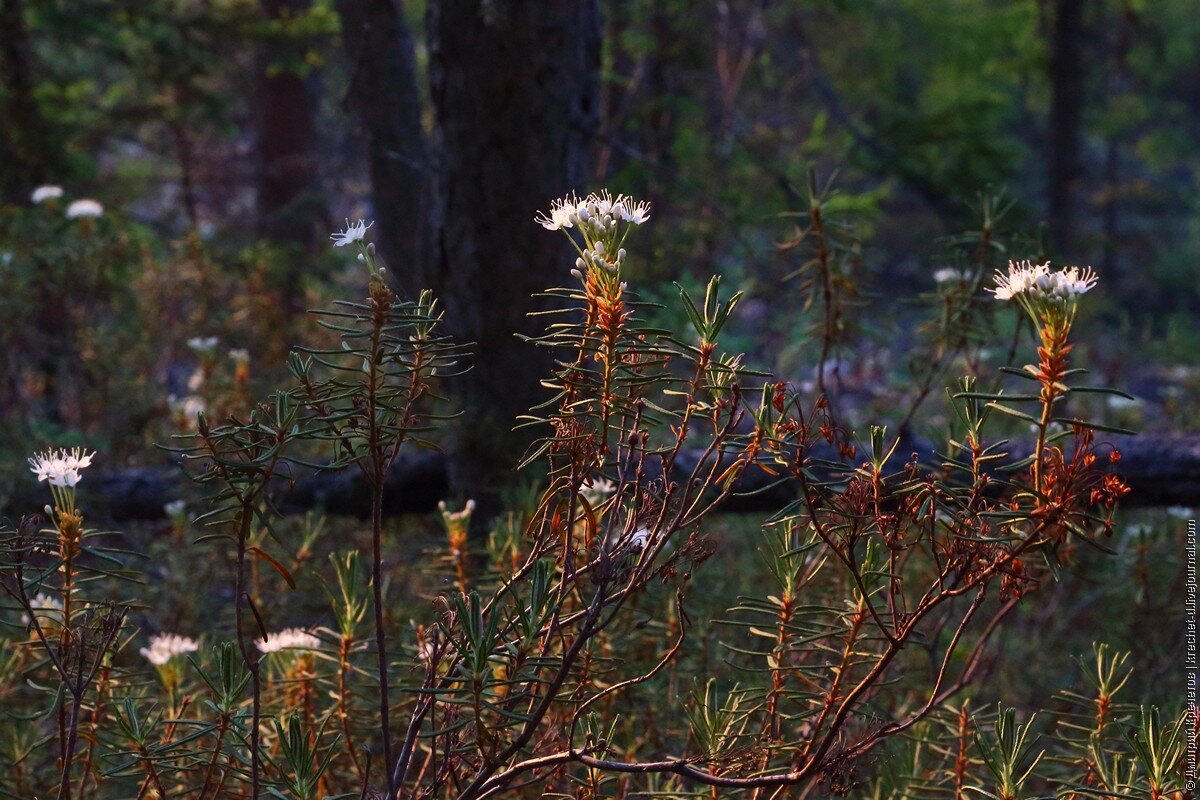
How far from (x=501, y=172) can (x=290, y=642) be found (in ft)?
5.79

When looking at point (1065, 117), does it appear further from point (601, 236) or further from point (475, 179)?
point (601, 236)

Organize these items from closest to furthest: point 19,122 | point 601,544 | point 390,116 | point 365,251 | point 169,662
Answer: point 365,251
point 601,544
point 169,662
point 390,116
point 19,122

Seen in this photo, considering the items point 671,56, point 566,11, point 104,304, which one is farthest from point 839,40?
point 566,11

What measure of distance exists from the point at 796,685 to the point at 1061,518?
3.91 feet

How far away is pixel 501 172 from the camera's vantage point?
3221 mm

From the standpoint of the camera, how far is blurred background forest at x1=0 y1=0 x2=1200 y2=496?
127 inches

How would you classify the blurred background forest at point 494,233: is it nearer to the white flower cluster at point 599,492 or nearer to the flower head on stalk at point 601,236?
the white flower cluster at point 599,492

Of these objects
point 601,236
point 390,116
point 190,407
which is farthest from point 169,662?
point 390,116

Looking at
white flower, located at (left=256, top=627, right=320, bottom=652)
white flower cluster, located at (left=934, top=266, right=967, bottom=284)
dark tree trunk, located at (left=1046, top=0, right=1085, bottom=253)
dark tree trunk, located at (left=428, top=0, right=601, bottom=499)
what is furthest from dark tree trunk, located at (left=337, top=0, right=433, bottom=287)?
dark tree trunk, located at (left=1046, top=0, right=1085, bottom=253)

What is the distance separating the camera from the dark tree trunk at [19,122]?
20.7 ft

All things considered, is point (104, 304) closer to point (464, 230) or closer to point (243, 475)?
point (464, 230)

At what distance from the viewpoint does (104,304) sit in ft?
19.9

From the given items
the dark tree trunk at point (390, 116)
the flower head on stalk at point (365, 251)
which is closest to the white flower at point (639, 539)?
the flower head on stalk at point (365, 251)

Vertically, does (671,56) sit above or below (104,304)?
above
